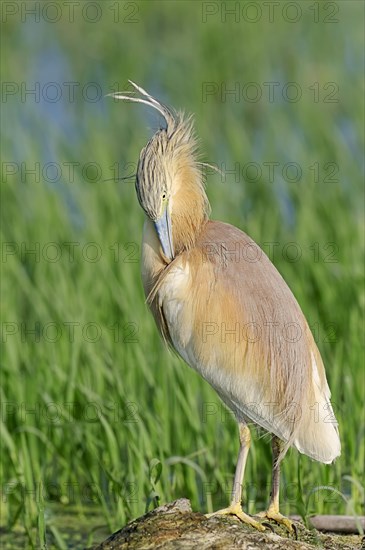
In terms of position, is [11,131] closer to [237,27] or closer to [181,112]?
[237,27]

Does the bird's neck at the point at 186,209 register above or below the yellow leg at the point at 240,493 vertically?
above

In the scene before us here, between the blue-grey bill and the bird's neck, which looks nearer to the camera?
the blue-grey bill

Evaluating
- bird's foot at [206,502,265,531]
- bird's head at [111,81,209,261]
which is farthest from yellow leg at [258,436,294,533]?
bird's head at [111,81,209,261]

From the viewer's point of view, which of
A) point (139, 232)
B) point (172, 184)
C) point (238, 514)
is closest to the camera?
point (238, 514)

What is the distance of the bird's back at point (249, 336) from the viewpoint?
374 cm

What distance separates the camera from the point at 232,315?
12.4 feet

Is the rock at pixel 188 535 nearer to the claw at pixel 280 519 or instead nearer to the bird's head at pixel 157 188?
the claw at pixel 280 519

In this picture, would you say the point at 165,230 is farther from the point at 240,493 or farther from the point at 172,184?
the point at 240,493

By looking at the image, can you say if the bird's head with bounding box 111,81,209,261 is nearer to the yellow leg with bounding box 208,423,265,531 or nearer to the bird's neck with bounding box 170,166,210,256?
the bird's neck with bounding box 170,166,210,256

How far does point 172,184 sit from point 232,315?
1.50ft

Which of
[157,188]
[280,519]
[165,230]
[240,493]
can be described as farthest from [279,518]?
[157,188]

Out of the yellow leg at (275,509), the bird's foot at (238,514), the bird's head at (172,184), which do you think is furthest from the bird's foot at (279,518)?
the bird's head at (172,184)

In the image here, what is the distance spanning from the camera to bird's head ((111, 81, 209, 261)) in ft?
12.2

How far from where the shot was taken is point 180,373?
4.91 metres
